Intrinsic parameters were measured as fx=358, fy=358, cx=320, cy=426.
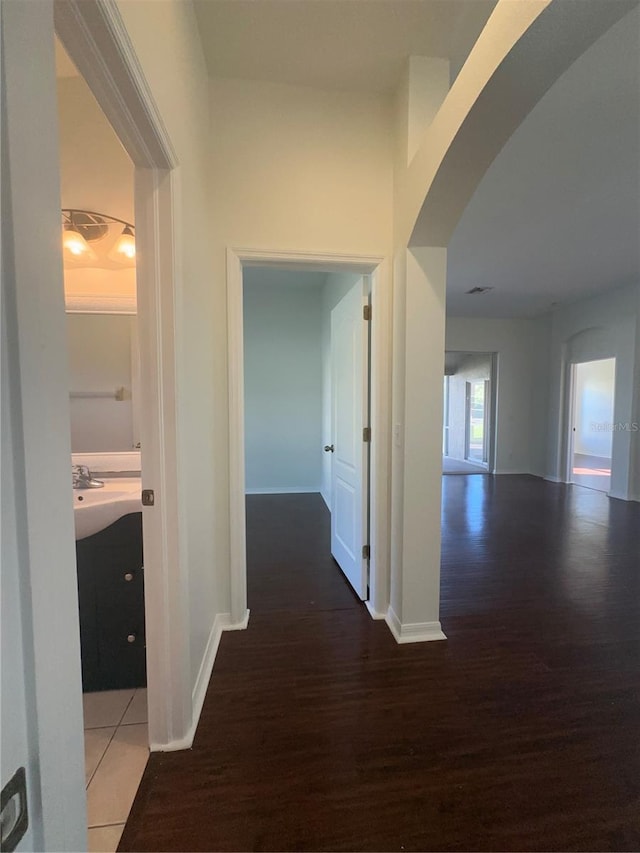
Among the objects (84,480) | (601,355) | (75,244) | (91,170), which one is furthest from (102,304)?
(601,355)

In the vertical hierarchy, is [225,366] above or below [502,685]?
above

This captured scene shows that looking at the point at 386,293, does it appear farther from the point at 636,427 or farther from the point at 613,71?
the point at 636,427

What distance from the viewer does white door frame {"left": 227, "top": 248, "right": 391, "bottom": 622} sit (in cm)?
200

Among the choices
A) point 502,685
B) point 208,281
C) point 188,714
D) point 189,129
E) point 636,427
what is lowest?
point 502,685

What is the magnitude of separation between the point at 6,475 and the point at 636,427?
655cm

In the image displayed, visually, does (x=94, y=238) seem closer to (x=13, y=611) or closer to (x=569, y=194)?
(x=13, y=611)

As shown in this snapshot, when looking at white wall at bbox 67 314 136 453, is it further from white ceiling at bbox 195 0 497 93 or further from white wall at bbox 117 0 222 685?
white ceiling at bbox 195 0 497 93

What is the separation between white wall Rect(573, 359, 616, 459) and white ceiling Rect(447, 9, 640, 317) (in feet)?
14.4

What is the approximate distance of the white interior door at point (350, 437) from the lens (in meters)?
2.31

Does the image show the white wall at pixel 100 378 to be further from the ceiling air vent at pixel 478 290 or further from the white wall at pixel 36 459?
the ceiling air vent at pixel 478 290

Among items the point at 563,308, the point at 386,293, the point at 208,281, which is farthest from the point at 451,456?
the point at 208,281

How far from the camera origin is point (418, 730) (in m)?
1.45

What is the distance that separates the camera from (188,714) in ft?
4.62

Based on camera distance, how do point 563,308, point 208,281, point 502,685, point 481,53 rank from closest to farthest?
point 481,53 < point 502,685 < point 208,281 < point 563,308
